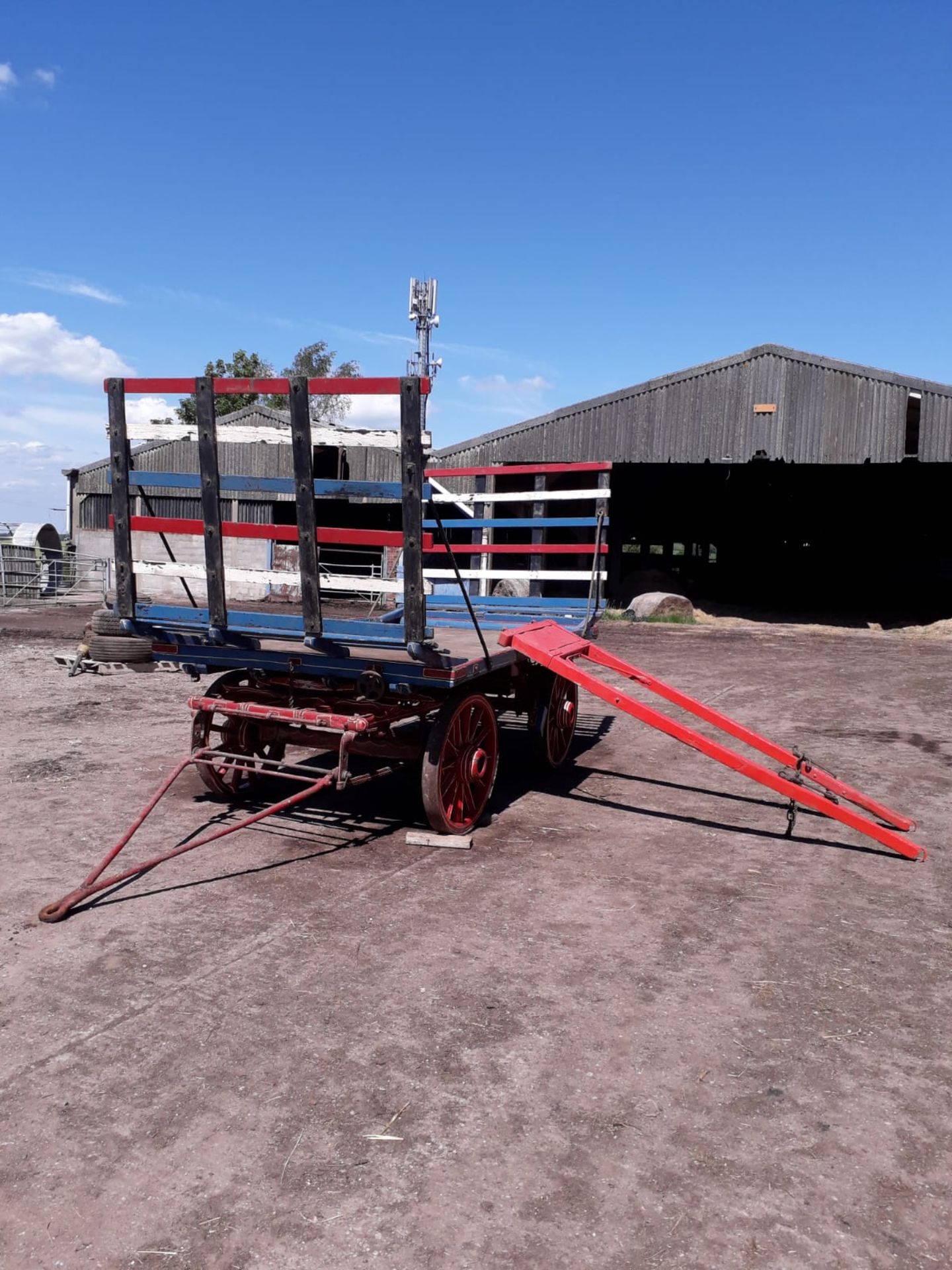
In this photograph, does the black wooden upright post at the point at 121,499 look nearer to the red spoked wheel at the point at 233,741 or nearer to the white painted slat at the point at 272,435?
the white painted slat at the point at 272,435

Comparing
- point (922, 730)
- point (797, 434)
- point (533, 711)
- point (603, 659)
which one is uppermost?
point (797, 434)

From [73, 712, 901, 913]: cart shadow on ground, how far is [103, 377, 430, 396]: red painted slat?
2809 mm

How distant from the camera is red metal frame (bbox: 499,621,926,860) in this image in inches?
241

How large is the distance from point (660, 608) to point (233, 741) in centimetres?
1712

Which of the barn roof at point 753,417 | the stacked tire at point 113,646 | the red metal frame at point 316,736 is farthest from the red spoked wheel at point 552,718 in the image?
the barn roof at point 753,417

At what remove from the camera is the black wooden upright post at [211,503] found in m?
5.73

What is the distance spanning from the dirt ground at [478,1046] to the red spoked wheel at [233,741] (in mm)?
303

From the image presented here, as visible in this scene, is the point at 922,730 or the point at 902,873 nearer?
the point at 902,873

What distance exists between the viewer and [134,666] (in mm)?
13133

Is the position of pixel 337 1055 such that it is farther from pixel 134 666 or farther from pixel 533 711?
pixel 134 666

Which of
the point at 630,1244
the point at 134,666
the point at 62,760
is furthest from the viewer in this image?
the point at 134,666

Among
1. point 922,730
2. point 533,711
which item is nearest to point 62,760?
point 533,711

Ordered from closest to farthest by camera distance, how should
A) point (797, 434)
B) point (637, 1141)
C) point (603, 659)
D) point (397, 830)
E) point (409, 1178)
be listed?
point (409, 1178), point (637, 1141), point (397, 830), point (603, 659), point (797, 434)

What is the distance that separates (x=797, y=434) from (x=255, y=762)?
18.2 meters
